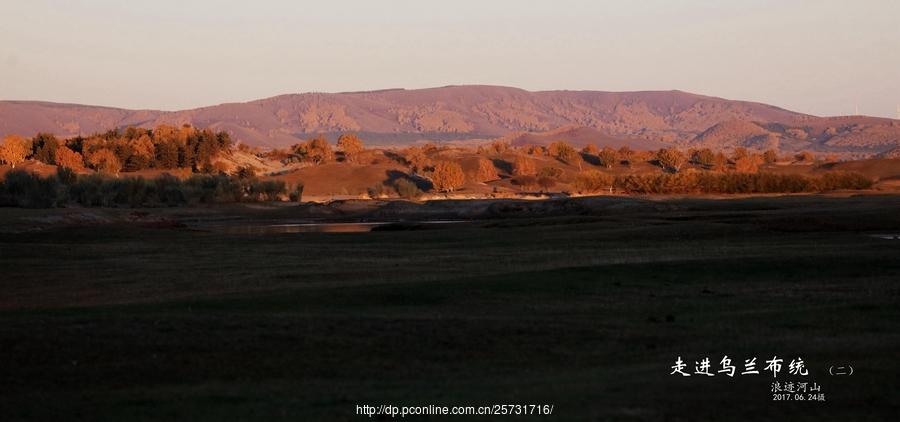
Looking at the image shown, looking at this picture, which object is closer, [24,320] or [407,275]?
[24,320]

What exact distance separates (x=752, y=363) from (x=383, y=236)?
43.2m

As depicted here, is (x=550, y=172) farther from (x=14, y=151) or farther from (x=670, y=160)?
(x=14, y=151)

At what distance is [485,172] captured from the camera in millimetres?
172125

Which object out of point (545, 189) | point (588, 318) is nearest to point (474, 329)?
point (588, 318)

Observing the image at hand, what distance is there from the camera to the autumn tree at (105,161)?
145375 mm

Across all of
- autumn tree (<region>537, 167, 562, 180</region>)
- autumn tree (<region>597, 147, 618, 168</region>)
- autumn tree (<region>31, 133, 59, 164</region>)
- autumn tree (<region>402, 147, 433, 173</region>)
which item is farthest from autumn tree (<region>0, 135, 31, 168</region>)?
autumn tree (<region>597, 147, 618, 168</region>)

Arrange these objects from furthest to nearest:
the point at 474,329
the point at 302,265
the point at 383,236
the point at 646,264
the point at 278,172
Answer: the point at 278,172
the point at 383,236
the point at 302,265
the point at 646,264
the point at 474,329

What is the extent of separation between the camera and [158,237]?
5875 centimetres

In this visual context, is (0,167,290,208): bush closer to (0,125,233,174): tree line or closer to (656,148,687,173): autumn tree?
(0,125,233,174): tree line

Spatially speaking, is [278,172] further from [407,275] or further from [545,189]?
[407,275]

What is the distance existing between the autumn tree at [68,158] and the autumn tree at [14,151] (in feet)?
15.0

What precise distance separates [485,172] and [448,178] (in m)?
22.7

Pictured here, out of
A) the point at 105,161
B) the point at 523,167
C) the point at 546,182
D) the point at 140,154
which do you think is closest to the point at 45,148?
the point at 105,161

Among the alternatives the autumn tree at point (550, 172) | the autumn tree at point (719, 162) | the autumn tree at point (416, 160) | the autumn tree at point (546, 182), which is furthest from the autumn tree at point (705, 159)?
the autumn tree at point (416, 160)
